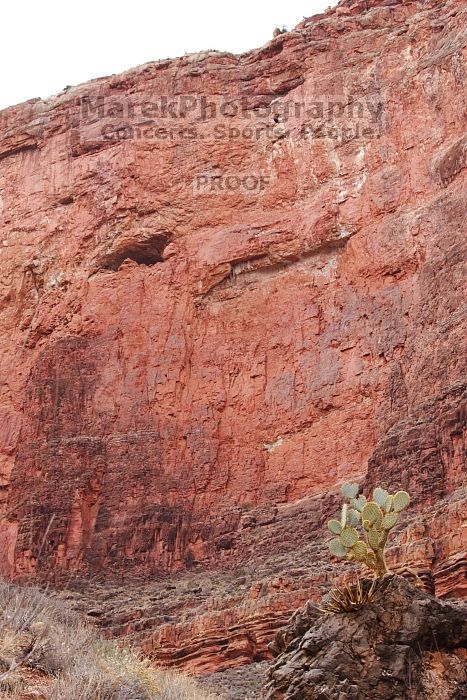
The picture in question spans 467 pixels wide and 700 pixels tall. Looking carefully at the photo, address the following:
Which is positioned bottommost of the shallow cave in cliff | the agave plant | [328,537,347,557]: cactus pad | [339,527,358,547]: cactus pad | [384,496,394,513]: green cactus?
the agave plant

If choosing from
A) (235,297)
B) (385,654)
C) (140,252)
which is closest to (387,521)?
(385,654)

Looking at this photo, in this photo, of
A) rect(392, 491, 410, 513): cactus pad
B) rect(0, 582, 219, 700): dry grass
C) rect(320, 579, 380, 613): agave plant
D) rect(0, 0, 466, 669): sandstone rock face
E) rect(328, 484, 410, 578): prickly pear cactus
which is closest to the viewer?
rect(320, 579, 380, 613): agave plant

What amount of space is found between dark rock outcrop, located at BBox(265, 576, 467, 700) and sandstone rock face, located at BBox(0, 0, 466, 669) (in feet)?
42.5

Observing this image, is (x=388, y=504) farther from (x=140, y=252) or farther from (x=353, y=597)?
(x=140, y=252)

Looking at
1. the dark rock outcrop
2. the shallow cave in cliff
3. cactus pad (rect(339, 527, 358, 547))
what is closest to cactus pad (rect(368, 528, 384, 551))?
cactus pad (rect(339, 527, 358, 547))

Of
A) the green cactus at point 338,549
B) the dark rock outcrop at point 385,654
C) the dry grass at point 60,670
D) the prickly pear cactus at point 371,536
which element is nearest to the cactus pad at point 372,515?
the prickly pear cactus at point 371,536

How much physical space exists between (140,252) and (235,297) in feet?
11.6

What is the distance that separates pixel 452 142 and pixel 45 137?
1388cm

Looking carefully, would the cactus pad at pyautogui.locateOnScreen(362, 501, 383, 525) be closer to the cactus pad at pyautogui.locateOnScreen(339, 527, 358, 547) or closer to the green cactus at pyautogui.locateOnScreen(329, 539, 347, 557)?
the cactus pad at pyautogui.locateOnScreen(339, 527, 358, 547)

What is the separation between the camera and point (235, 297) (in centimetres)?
3200

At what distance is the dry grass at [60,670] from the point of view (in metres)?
11.1

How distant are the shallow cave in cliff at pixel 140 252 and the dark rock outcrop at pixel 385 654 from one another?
24.2 meters

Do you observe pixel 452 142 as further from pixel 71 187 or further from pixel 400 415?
pixel 71 187

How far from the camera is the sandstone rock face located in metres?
27.3
